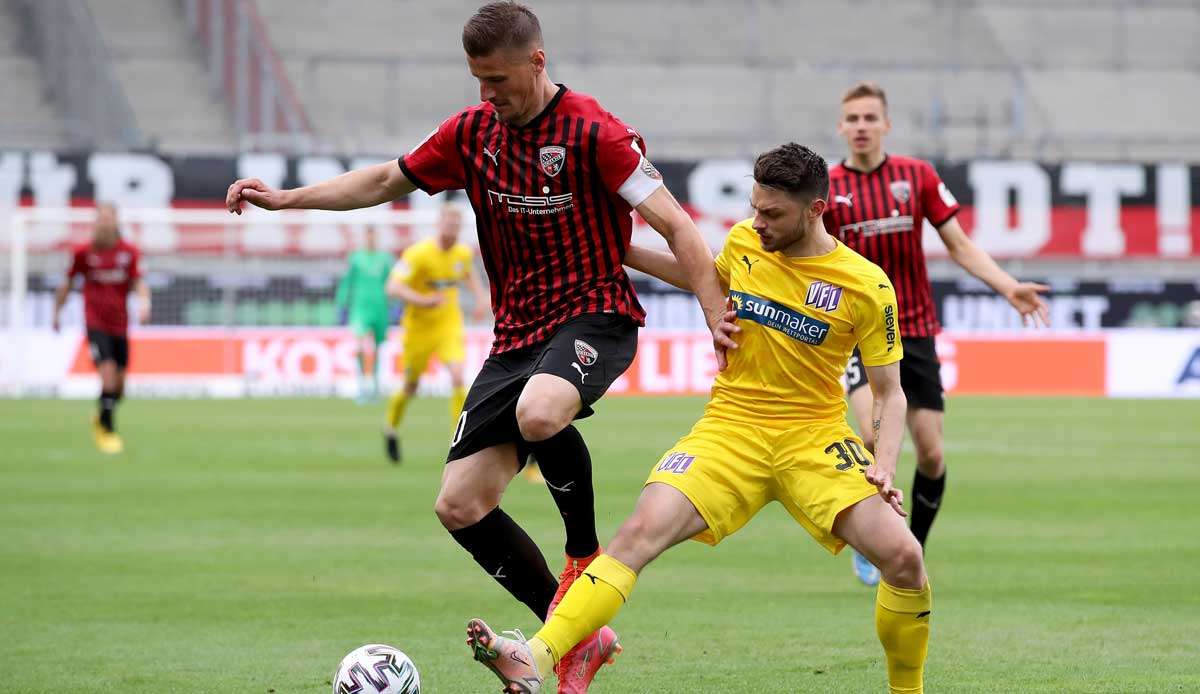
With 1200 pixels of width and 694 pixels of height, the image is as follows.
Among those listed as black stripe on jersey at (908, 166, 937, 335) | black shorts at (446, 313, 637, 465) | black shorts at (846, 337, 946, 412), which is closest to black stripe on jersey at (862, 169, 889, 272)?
black stripe on jersey at (908, 166, 937, 335)

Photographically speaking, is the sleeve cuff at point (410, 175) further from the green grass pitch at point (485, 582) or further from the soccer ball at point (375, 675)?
the green grass pitch at point (485, 582)

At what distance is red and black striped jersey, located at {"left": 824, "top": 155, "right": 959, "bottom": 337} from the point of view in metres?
8.92

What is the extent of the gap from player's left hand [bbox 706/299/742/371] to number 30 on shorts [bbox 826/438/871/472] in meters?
0.48

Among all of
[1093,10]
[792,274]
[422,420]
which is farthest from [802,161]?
[1093,10]

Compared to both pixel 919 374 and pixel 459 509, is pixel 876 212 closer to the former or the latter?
pixel 919 374

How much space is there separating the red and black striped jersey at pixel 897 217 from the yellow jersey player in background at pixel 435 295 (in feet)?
24.9

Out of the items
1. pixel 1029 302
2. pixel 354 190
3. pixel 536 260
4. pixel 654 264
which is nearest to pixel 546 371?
pixel 536 260

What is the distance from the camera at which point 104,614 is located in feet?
26.5

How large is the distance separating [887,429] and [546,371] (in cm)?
115

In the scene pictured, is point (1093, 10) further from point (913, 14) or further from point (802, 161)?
point (802, 161)

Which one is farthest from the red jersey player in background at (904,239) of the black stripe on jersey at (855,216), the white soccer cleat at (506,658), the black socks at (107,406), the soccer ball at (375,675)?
the black socks at (107,406)

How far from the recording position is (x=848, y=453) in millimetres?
5930

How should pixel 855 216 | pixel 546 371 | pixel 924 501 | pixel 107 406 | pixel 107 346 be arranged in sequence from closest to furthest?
1. pixel 546 371
2. pixel 855 216
3. pixel 924 501
4. pixel 107 406
5. pixel 107 346

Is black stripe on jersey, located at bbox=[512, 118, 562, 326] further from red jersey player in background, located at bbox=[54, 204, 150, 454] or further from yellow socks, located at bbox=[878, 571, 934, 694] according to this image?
red jersey player in background, located at bbox=[54, 204, 150, 454]
